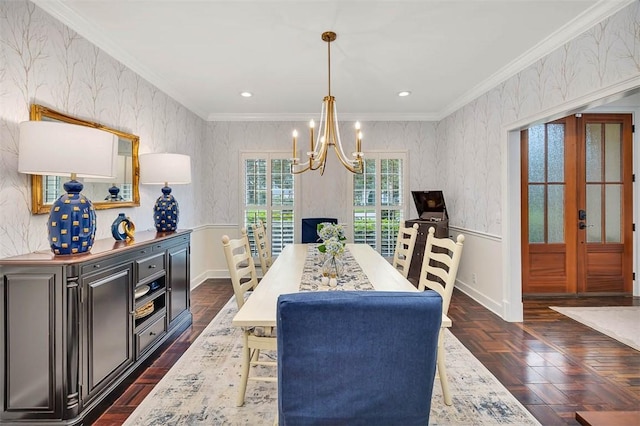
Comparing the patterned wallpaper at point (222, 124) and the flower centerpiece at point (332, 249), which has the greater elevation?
the patterned wallpaper at point (222, 124)

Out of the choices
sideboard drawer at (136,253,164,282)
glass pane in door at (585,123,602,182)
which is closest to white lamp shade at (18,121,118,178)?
sideboard drawer at (136,253,164,282)

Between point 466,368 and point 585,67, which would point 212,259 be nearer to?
point 466,368

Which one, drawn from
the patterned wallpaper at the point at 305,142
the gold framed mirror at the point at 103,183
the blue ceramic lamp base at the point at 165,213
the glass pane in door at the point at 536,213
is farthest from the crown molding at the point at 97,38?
the glass pane in door at the point at 536,213

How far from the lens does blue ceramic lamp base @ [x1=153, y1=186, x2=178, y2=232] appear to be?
3.23 metres

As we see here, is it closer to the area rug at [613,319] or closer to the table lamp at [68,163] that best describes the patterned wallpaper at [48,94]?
the table lamp at [68,163]

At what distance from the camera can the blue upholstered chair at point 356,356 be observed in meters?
1.01

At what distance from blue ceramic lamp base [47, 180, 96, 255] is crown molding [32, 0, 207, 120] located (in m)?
1.27

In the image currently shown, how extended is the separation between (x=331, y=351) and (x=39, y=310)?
1.68 meters

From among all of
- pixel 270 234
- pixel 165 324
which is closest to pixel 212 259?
pixel 270 234

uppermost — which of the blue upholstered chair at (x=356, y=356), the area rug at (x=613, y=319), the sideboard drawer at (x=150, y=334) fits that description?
the blue upholstered chair at (x=356, y=356)

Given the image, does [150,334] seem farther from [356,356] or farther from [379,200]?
[379,200]

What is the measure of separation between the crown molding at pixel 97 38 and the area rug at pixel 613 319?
16.7 ft

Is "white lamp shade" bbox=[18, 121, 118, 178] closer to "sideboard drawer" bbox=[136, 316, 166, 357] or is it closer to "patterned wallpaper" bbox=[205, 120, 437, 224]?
"sideboard drawer" bbox=[136, 316, 166, 357]

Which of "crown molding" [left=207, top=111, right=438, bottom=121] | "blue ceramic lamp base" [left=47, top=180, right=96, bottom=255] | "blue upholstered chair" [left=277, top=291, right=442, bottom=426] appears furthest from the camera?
"crown molding" [left=207, top=111, right=438, bottom=121]
